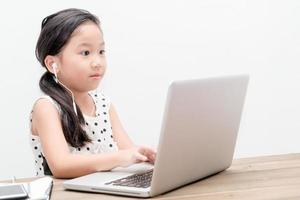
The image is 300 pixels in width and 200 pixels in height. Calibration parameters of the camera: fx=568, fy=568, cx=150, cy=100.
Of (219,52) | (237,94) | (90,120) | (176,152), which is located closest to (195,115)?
(176,152)

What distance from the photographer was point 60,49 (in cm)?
171

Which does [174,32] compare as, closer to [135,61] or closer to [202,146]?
[135,61]

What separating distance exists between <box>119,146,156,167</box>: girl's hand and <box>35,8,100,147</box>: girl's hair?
1.02 ft

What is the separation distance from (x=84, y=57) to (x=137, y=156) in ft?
1.53

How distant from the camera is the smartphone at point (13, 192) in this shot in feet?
3.35

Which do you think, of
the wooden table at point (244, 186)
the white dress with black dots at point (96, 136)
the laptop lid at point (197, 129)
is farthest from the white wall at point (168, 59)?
the laptop lid at point (197, 129)

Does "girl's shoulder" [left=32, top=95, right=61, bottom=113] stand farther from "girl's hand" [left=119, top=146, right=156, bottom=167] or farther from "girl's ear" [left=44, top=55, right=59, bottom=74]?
"girl's hand" [left=119, top=146, right=156, bottom=167]

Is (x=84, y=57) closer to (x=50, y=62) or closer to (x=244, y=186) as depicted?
(x=50, y=62)

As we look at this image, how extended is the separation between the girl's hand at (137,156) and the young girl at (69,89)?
7.2 inches

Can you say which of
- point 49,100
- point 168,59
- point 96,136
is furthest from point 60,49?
point 168,59

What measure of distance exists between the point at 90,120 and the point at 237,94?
0.65 meters

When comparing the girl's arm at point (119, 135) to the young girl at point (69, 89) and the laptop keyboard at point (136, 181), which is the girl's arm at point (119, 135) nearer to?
the young girl at point (69, 89)

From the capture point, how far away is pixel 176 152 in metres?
1.12

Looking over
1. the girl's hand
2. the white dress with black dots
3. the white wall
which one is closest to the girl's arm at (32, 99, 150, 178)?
the girl's hand
